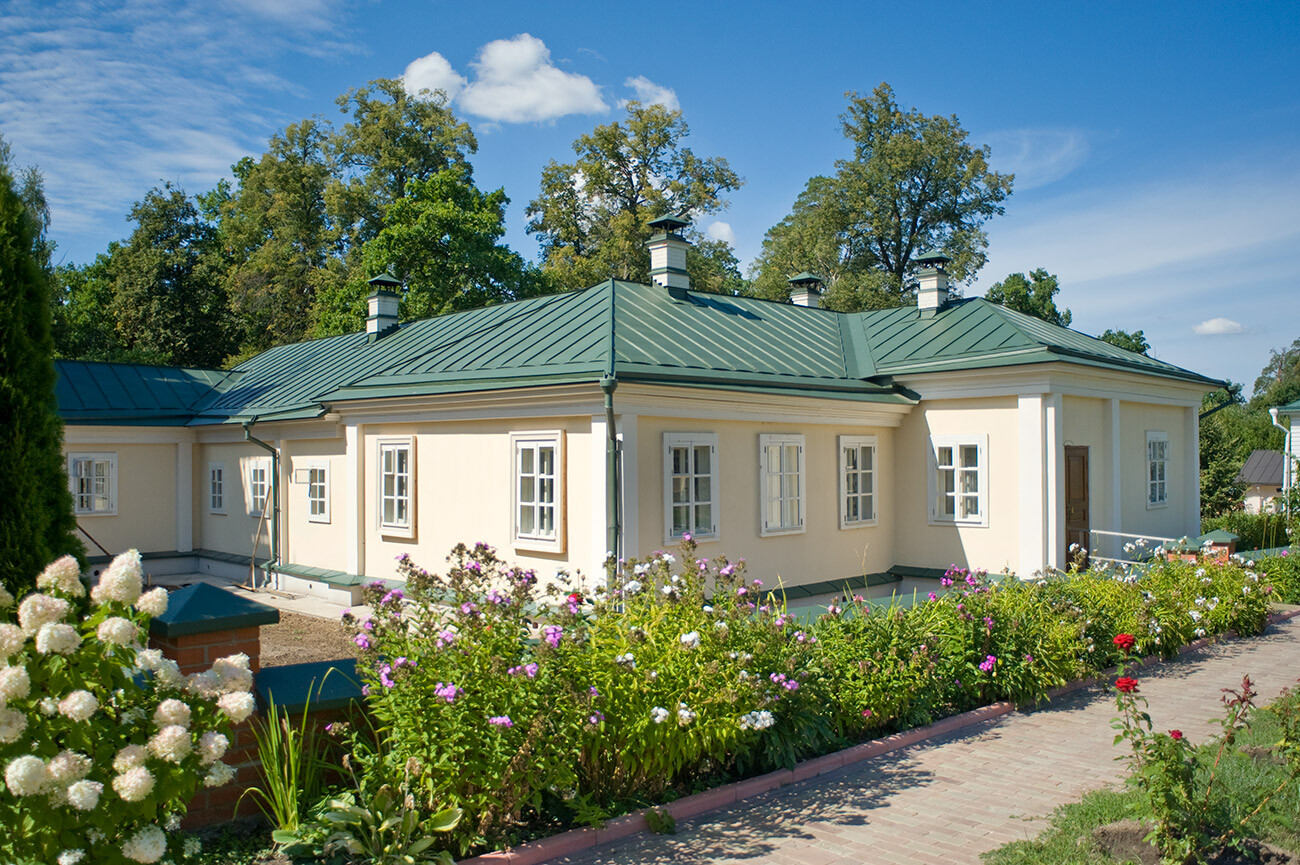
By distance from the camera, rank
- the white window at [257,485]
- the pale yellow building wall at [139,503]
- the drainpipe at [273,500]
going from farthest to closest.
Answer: the pale yellow building wall at [139,503]
the white window at [257,485]
the drainpipe at [273,500]

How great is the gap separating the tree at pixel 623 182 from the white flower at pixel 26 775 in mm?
31897

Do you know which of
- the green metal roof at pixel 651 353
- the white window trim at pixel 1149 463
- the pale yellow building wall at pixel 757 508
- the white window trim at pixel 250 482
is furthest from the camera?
the white window trim at pixel 250 482

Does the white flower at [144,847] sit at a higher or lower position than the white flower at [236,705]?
lower

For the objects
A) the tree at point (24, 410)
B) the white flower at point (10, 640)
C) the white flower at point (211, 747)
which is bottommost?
the white flower at point (211, 747)

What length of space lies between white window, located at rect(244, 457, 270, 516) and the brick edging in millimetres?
12995

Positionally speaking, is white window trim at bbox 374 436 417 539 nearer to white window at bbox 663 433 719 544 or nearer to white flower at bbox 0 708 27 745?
white window at bbox 663 433 719 544

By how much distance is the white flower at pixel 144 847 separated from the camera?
3.13m

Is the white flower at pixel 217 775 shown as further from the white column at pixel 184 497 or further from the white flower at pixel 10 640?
the white column at pixel 184 497

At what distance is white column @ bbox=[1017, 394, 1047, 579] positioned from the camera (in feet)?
41.0

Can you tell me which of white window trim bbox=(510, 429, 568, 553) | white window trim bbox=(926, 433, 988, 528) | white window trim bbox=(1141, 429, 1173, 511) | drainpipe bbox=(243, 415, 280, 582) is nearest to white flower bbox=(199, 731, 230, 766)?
white window trim bbox=(510, 429, 568, 553)

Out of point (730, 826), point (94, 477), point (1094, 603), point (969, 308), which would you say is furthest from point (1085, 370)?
Answer: point (94, 477)

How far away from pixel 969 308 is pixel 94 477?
640 inches

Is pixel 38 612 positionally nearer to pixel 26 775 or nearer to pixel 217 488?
pixel 26 775

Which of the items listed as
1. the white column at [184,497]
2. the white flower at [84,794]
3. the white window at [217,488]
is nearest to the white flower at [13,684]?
the white flower at [84,794]
